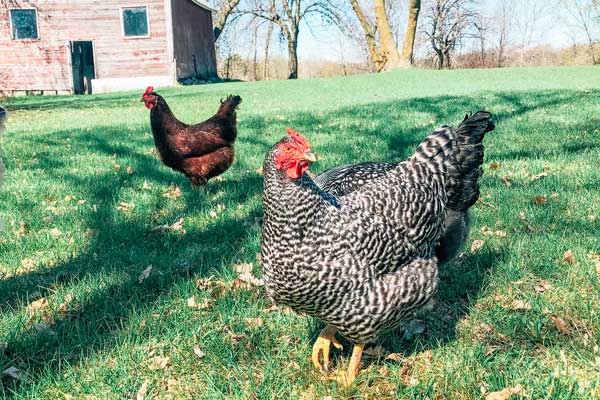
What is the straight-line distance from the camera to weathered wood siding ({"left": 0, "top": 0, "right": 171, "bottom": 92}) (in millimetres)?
29391

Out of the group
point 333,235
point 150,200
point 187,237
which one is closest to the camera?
point 333,235

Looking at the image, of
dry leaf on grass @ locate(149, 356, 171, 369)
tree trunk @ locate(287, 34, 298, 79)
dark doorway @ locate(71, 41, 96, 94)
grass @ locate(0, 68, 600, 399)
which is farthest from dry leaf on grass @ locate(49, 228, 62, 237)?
tree trunk @ locate(287, 34, 298, 79)

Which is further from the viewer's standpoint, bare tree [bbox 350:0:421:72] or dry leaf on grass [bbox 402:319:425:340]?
bare tree [bbox 350:0:421:72]

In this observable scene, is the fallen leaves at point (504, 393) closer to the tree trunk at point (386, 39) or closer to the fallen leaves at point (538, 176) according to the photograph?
the fallen leaves at point (538, 176)

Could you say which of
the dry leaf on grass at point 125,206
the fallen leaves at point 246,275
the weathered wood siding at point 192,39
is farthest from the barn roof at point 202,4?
the fallen leaves at point 246,275

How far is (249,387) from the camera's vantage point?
263cm

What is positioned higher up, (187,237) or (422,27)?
(422,27)

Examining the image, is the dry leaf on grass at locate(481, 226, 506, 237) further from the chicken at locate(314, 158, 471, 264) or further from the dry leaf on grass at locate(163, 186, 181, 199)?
the dry leaf on grass at locate(163, 186, 181, 199)

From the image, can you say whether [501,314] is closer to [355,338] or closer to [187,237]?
[355,338]

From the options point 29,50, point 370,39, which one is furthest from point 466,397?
point 370,39

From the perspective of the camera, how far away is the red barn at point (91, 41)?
29406mm

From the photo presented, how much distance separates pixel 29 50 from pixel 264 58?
25.5 m

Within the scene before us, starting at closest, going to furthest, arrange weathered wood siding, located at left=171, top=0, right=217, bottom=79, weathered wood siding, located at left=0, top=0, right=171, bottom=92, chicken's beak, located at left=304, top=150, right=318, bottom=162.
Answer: chicken's beak, located at left=304, top=150, right=318, bottom=162 < weathered wood siding, located at left=0, top=0, right=171, bottom=92 < weathered wood siding, located at left=171, top=0, right=217, bottom=79

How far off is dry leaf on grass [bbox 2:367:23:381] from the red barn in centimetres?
2901
